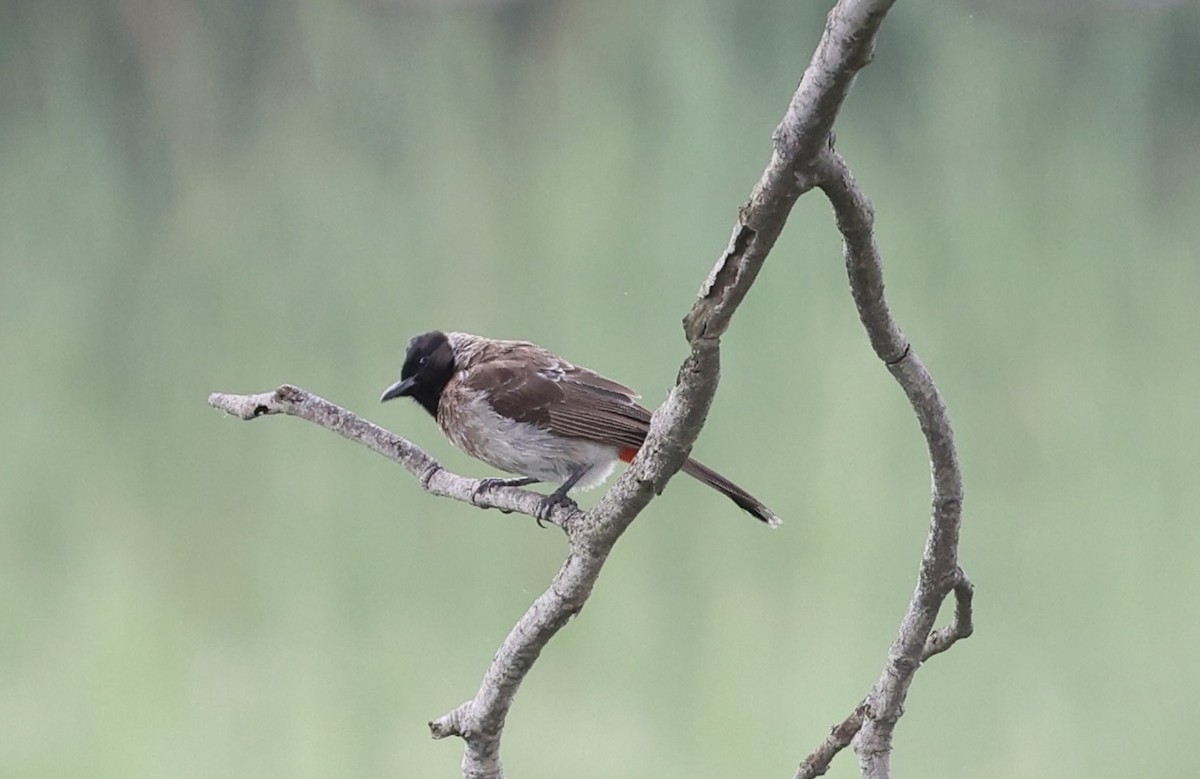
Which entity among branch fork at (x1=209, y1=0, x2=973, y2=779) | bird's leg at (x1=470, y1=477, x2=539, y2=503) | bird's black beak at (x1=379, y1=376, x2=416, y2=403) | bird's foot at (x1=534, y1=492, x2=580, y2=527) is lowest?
branch fork at (x1=209, y1=0, x2=973, y2=779)

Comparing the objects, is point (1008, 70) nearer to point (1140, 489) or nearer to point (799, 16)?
point (799, 16)

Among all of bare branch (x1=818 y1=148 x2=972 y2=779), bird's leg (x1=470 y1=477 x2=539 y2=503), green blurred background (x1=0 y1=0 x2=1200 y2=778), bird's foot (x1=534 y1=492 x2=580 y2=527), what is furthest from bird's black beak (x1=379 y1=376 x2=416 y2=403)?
bare branch (x1=818 y1=148 x2=972 y2=779)

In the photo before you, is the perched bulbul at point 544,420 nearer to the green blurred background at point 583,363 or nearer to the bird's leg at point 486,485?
the bird's leg at point 486,485

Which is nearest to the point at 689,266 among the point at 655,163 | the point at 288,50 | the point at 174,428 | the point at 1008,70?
the point at 655,163

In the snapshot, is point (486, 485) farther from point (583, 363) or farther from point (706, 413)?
point (583, 363)

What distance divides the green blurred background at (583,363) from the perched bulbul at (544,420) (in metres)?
0.61

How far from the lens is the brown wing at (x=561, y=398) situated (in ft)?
5.81

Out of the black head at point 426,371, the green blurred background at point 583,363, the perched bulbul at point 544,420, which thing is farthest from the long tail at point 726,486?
the green blurred background at point 583,363

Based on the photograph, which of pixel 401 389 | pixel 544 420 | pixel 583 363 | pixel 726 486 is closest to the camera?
A: pixel 726 486

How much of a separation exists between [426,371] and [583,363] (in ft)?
1.89

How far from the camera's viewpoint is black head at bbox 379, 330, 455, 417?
1.94 meters

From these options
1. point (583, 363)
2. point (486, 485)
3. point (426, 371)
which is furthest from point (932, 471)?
point (583, 363)

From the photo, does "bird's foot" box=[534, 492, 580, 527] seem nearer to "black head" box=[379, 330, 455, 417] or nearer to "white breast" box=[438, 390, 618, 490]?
"white breast" box=[438, 390, 618, 490]

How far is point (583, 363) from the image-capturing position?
2479 millimetres
